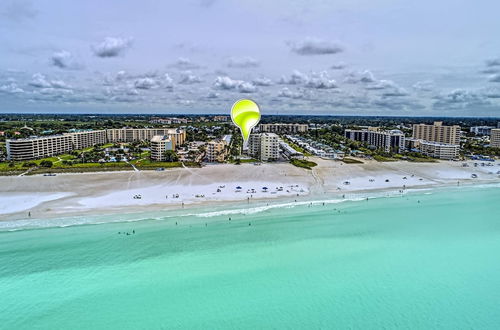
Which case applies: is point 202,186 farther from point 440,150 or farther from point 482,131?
point 482,131

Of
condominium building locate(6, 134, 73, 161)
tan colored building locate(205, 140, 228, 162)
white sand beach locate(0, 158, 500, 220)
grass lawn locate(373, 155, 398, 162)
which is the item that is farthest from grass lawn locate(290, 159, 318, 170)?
condominium building locate(6, 134, 73, 161)

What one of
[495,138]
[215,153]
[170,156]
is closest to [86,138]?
[170,156]

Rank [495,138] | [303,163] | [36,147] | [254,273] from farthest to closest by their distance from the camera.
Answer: [495,138] < [36,147] < [303,163] < [254,273]

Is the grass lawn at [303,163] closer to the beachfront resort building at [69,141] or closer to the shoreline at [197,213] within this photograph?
the shoreline at [197,213]

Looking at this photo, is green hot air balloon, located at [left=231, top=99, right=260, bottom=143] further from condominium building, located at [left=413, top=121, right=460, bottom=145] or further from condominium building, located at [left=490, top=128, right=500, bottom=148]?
condominium building, located at [left=490, top=128, right=500, bottom=148]

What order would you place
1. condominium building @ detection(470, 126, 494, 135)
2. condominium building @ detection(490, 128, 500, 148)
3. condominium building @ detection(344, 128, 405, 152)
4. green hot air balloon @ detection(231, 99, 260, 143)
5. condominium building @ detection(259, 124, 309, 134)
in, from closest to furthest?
green hot air balloon @ detection(231, 99, 260, 143), condominium building @ detection(344, 128, 405, 152), condominium building @ detection(490, 128, 500, 148), condominium building @ detection(470, 126, 494, 135), condominium building @ detection(259, 124, 309, 134)

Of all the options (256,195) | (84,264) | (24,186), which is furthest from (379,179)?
(24,186)
